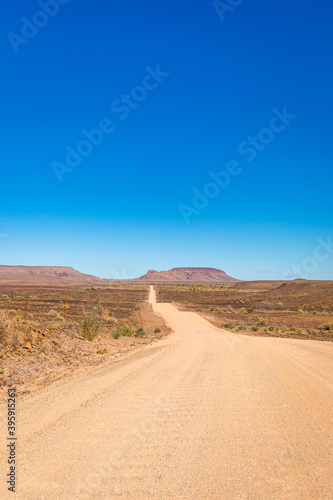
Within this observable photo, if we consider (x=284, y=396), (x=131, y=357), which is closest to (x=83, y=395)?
(x=284, y=396)

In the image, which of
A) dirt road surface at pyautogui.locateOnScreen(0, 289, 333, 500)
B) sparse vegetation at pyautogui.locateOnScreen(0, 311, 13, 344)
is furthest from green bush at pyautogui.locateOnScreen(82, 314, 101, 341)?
dirt road surface at pyautogui.locateOnScreen(0, 289, 333, 500)

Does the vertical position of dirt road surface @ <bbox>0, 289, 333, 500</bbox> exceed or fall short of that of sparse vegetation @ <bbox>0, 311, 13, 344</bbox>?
it falls short

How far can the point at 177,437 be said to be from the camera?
5.38 meters

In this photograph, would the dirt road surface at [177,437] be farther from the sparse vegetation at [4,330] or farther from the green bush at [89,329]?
the green bush at [89,329]

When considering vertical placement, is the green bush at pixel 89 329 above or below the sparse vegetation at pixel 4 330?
below

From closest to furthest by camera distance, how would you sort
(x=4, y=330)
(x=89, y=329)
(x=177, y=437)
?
(x=177, y=437) < (x=4, y=330) < (x=89, y=329)

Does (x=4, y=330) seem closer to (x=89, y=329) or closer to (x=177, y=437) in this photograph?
(x=89, y=329)

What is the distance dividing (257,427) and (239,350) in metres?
9.75

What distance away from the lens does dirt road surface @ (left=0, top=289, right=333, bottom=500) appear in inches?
159

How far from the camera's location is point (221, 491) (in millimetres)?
3938

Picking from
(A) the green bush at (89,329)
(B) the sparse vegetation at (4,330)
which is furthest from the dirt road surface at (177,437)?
(A) the green bush at (89,329)

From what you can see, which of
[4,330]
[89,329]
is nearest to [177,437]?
[4,330]

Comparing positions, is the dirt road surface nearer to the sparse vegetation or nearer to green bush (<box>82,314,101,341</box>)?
the sparse vegetation

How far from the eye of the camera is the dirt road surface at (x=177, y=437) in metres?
4.05
